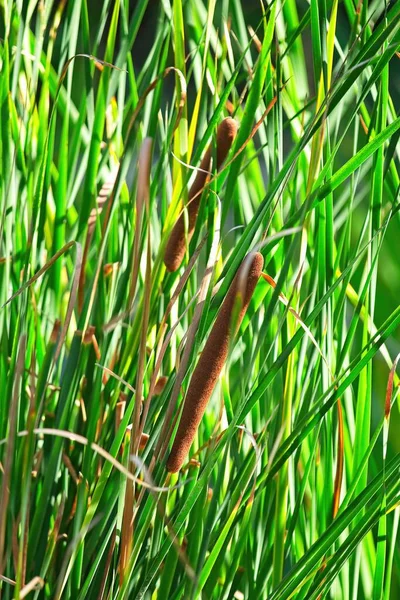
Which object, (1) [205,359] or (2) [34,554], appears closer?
(1) [205,359]

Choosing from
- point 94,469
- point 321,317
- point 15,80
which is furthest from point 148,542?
point 15,80

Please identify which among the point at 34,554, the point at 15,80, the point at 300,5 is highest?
the point at 300,5

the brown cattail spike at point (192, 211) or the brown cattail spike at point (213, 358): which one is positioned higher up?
the brown cattail spike at point (192, 211)

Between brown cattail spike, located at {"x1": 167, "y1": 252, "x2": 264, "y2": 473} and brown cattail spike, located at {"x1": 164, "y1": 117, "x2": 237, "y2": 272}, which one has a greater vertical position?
brown cattail spike, located at {"x1": 164, "y1": 117, "x2": 237, "y2": 272}

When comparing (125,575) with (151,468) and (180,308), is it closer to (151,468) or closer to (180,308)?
(151,468)
